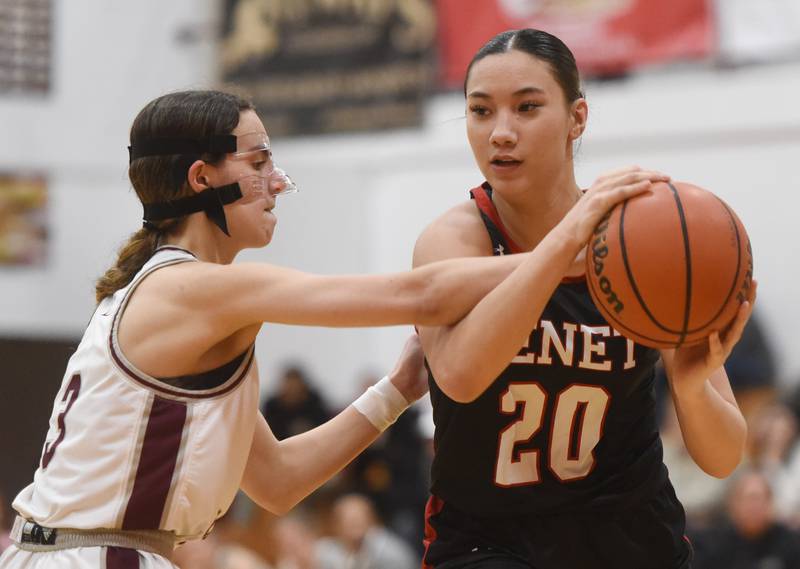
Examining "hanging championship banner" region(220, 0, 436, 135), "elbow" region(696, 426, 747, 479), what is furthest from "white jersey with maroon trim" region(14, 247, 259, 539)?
"hanging championship banner" region(220, 0, 436, 135)

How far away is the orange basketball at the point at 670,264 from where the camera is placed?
314 centimetres

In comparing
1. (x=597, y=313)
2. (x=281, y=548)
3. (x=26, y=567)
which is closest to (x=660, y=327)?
(x=597, y=313)

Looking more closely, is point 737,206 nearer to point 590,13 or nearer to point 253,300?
point 590,13

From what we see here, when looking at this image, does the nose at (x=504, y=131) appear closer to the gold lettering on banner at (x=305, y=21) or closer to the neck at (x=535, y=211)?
the neck at (x=535, y=211)

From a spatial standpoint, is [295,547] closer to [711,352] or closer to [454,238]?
[454,238]

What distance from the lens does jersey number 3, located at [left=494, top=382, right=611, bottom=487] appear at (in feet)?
12.0

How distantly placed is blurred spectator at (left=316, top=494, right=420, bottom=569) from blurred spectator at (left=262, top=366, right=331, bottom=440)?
4.56 ft

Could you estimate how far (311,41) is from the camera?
13305mm

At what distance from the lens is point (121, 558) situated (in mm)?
3391

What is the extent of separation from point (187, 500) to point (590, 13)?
9.09m

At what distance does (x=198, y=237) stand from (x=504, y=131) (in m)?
0.93

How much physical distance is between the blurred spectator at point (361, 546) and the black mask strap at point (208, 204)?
6288mm

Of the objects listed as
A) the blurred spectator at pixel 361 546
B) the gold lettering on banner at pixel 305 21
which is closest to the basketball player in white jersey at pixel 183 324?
the blurred spectator at pixel 361 546

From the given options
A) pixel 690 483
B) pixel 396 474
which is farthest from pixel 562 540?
pixel 396 474
